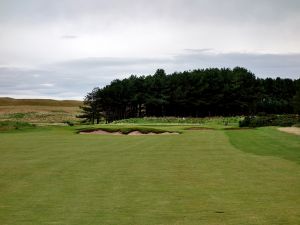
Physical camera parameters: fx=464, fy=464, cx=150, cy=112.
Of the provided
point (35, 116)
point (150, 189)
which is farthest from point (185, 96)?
point (150, 189)

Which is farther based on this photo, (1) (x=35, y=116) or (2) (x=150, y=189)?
(1) (x=35, y=116)

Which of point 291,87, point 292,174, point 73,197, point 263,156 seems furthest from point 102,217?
point 291,87

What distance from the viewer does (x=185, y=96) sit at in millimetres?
107938

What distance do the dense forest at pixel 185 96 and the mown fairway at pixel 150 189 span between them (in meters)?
85.3

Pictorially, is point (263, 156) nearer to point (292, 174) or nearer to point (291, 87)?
point (292, 174)

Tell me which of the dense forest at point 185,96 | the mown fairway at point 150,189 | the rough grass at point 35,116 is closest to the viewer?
the mown fairway at point 150,189

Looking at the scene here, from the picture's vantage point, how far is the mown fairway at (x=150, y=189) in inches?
428

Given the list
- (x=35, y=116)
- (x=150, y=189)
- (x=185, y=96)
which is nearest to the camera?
(x=150, y=189)

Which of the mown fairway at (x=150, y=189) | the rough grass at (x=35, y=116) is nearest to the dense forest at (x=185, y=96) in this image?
the rough grass at (x=35, y=116)

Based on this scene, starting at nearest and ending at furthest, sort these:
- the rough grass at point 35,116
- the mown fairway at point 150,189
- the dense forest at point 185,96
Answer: the mown fairway at point 150,189 < the dense forest at point 185,96 < the rough grass at point 35,116

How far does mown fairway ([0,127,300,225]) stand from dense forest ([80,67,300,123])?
280ft

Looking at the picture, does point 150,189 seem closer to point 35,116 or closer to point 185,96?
point 185,96

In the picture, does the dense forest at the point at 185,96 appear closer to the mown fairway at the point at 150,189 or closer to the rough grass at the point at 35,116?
the rough grass at the point at 35,116

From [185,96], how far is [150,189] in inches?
3709
